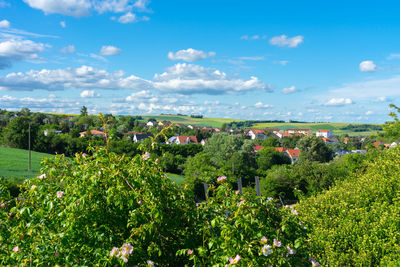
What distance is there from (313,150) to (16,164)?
50843 mm

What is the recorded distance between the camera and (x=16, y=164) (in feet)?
128

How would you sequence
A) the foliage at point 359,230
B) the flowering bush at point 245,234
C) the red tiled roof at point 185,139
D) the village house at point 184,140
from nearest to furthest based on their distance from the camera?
the flowering bush at point 245,234, the foliage at point 359,230, the village house at point 184,140, the red tiled roof at point 185,139

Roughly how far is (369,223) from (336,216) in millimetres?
1301

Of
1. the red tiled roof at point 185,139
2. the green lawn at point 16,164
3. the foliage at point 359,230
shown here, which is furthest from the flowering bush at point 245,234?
the red tiled roof at point 185,139

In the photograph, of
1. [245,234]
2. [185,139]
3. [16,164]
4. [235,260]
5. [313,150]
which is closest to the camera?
[235,260]

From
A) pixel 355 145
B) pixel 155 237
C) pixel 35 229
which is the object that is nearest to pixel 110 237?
pixel 155 237

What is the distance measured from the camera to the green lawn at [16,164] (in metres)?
33.6

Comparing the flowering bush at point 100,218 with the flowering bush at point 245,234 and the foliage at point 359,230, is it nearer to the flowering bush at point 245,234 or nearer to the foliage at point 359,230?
the flowering bush at point 245,234

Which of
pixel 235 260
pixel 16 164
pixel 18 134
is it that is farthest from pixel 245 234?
pixel 18 134

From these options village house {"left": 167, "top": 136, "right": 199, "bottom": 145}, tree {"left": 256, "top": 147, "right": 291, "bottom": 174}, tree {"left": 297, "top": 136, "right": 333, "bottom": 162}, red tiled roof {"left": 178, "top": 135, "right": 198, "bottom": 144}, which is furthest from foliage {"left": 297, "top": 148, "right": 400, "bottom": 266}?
red tiled roof {"left": 178, "top": 135, "right": 198, "bottom": 144}

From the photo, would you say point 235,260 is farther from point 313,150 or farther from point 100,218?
point 313,150

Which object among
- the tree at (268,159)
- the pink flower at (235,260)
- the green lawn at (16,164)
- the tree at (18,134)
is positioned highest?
the pink flower at (235,260)

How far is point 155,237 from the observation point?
3.74m

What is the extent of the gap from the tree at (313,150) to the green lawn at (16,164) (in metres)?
44.5
